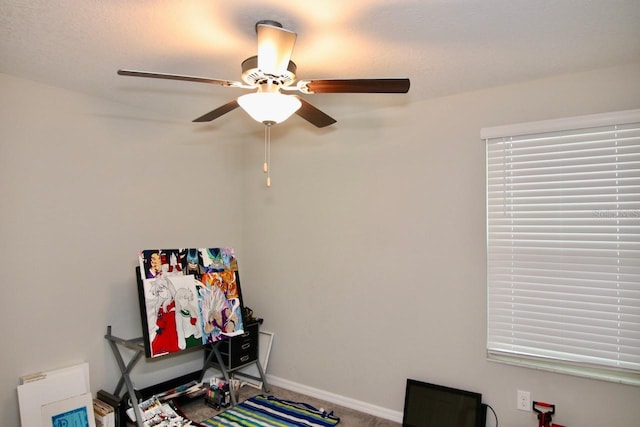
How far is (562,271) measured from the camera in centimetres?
242

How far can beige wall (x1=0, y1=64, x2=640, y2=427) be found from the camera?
2477 mm

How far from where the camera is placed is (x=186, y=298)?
9.48ft

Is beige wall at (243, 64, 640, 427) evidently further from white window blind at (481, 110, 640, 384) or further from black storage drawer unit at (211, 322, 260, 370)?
black storage drawer unit at (211, 322, 260, 370)

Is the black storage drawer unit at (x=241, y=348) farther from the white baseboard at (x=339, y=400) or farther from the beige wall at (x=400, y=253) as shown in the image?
the white baseboard at (x=339, y=400)

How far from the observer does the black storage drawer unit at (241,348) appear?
334cm

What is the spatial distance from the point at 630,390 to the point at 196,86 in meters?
3.25

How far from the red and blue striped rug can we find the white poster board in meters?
0.89

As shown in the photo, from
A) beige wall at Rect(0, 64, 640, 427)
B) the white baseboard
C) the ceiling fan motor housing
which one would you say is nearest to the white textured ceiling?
the ceiling fan motor housing

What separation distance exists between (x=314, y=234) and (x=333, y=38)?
5.90ft

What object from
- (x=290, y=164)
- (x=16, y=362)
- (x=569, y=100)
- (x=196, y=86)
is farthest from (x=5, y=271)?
(x=569, y=100)

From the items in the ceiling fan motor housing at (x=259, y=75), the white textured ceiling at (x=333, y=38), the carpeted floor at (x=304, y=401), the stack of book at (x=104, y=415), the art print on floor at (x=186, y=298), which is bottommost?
the carpeted floor at (x=304, y=401)

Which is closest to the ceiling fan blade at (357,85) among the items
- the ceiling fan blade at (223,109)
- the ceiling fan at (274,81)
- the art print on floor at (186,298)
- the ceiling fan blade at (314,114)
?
the ceiling fan at (274,81)

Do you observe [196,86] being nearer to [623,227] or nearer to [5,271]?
[5,271]

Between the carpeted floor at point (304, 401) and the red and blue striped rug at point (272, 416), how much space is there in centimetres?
8
